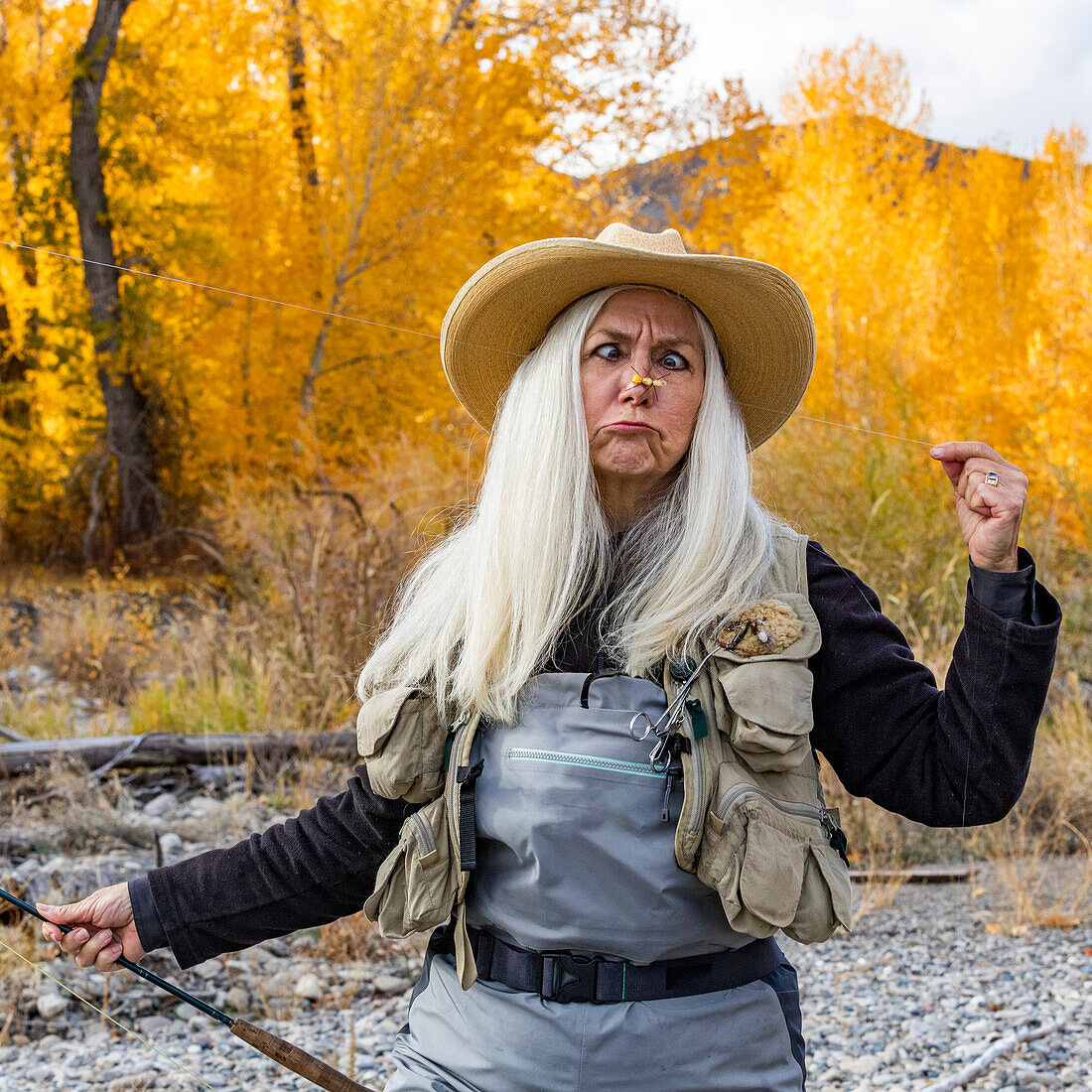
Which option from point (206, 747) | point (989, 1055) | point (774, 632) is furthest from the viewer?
point (206, 747)

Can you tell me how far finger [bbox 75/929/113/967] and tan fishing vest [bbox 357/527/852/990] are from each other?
45 centimetres

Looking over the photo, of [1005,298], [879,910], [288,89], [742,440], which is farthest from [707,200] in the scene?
[742,440]

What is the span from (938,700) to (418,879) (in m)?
0.78

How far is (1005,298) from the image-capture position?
20359mm

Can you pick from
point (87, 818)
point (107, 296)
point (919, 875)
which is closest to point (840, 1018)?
point (919, 875)

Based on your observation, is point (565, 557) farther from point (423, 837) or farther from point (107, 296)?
point (107, 296)

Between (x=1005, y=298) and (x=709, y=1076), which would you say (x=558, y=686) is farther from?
(x=1005, y=298)

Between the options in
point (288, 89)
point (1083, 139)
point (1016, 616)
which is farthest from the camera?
point (1083, 139)

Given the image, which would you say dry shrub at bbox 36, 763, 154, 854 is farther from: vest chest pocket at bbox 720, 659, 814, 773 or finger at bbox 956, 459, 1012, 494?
finger at bbox 956, 459, 1012, 494

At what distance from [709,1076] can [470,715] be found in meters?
0.59

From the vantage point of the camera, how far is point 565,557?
179cm

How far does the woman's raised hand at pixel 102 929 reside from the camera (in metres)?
1.80

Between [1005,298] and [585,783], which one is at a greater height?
Answer: [1005,298]

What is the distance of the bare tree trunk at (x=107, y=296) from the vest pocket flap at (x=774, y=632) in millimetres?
12040
